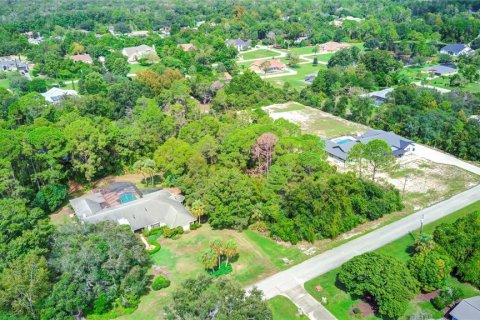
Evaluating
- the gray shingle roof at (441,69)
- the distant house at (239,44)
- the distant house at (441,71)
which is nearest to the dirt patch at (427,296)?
the distant house at (441,71)

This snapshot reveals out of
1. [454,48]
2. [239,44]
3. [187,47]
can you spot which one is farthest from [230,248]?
[454,48]

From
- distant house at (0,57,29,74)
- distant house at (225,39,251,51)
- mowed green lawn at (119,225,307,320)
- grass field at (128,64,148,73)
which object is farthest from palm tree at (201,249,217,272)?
distant house at (225,39,251,51)

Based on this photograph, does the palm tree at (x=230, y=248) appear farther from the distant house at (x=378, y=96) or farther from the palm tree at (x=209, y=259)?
the distant house at (x=378, y=96)

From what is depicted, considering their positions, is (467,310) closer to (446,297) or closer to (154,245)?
(446,297)

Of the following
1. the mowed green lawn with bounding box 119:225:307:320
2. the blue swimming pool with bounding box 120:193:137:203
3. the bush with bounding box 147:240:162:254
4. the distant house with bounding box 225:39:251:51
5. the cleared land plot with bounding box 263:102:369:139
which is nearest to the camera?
the mowed green lawn with bounding box 119:225:307:320

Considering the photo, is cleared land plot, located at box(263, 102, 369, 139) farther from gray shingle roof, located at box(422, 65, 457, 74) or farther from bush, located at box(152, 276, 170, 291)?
gray shingle roof, located at box(422, 65, 457, 74)

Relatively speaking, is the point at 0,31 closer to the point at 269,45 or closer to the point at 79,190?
the point at 269,45
